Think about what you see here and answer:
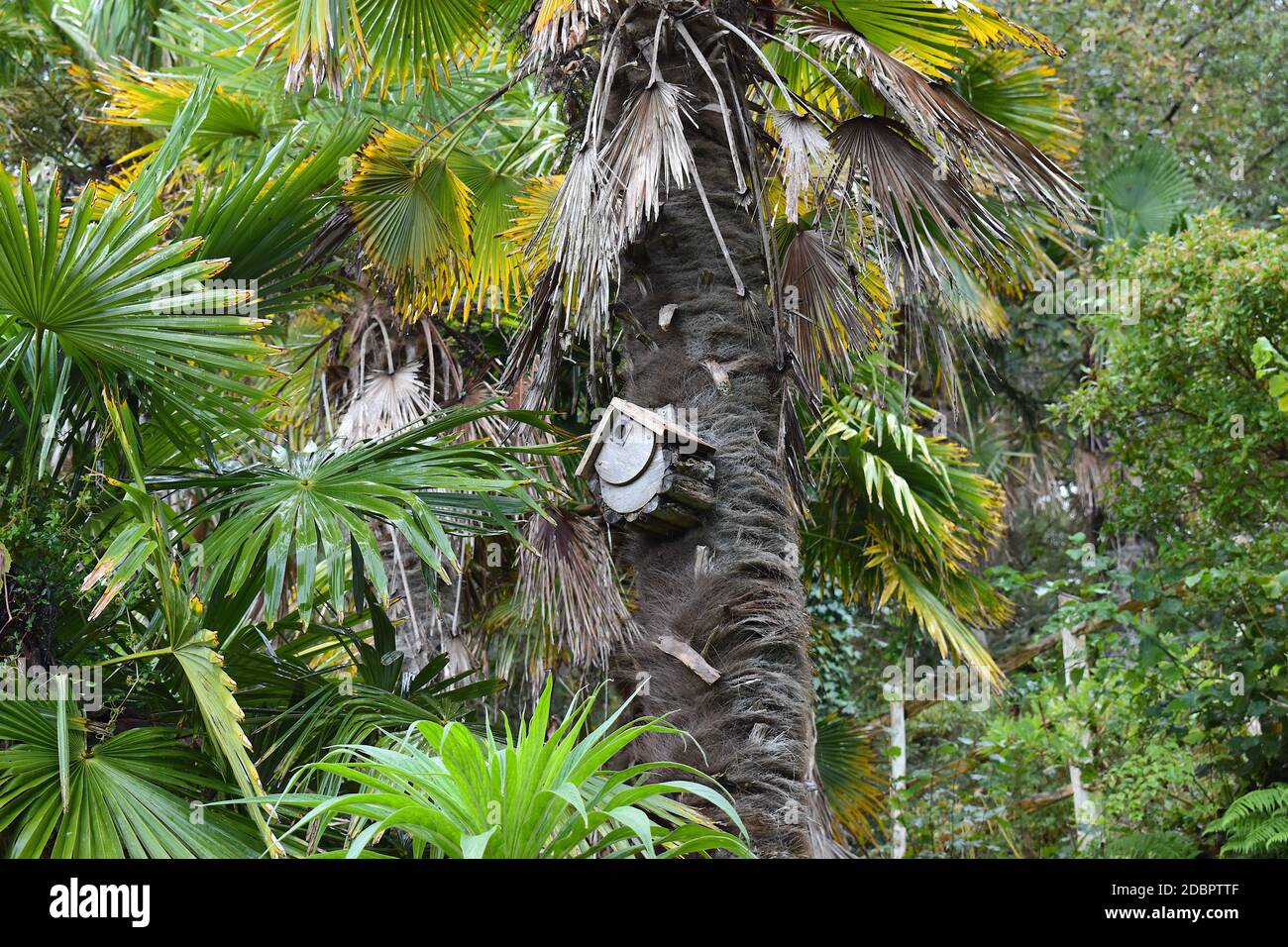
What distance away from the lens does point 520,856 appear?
87.3 inches

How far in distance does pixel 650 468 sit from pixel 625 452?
0.12m

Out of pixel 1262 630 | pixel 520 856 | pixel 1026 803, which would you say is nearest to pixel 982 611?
pixel 1262 630

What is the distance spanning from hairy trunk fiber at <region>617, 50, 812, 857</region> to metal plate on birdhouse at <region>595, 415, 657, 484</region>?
0.79 feet

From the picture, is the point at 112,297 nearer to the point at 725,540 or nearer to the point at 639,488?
the point at 639,488

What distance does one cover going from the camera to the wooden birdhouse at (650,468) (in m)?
3.98

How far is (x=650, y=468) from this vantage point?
3.99m

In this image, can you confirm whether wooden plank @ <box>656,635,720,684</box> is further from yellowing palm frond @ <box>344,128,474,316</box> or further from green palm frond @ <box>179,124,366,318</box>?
yellowing palm frond @ <box>344,128,474,316</box>

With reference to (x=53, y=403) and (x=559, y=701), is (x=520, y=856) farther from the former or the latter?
(x=559, y=701)

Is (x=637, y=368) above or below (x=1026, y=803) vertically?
above

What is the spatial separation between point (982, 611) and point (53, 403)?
17.2 ft

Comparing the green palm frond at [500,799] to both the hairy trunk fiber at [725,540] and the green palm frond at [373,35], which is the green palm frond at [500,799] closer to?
the hairy trunk fiber at [725,540]
